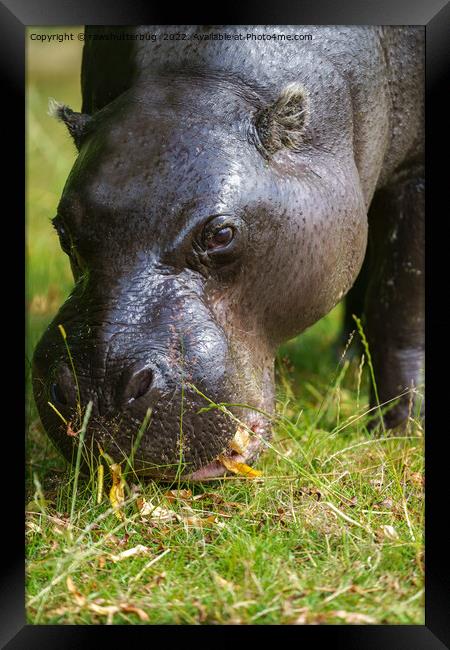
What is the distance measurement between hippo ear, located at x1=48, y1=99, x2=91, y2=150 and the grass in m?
1.50

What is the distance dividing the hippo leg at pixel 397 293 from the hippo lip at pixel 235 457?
4.98 feet

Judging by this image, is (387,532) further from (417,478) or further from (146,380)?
(146,380)

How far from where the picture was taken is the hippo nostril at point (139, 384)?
386 centimetres

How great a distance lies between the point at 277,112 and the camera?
434 cm

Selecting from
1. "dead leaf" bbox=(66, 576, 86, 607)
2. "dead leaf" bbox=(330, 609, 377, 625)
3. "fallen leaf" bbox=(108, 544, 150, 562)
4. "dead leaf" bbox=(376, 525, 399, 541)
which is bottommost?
"dead leaf" bbox=(330, 609, 377, 625)

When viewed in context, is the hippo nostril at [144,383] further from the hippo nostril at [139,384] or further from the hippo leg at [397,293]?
the hippo leg at [397,293]

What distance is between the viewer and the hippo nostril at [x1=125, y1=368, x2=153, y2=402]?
3857 millimetres

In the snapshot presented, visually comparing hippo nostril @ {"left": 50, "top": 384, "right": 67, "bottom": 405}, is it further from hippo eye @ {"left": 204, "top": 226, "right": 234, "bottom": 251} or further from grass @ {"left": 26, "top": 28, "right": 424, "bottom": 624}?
hippo eye @ {"left": 204, "top": 226, "right": 234, "bottom": 251}

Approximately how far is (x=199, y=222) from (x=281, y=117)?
2.24 ft

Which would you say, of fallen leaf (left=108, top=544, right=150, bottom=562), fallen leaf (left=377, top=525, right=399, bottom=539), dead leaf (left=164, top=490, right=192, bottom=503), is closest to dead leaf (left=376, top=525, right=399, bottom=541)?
fallen leaf (left=377, top=525, right=399, bottom=539)

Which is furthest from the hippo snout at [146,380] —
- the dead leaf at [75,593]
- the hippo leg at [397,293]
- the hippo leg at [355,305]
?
the hippo leg at [355,305]
